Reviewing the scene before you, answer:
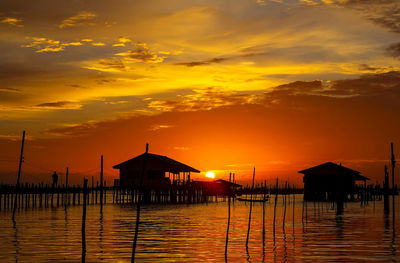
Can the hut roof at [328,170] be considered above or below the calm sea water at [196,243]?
above

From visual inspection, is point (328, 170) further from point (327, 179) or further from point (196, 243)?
point (196, 243)

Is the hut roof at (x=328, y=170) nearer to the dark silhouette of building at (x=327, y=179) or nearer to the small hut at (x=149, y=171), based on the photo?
the dark silhouette of building at (x=327, y=179)

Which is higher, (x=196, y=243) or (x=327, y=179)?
(x=327, y=179)

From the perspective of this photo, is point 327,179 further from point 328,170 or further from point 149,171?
point 149,171

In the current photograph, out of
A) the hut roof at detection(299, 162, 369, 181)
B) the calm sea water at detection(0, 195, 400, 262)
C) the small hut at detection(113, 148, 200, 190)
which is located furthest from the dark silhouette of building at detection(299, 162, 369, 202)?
the calm sea water at detection(0, 195, 400, 262)

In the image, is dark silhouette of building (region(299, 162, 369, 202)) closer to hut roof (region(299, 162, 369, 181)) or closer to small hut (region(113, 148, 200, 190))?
hut roof (region(299, 162, 369, 181))

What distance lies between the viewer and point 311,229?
3269 cm

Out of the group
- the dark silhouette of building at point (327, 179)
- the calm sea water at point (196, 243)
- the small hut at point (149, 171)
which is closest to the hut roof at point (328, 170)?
the dark silhouette of building at point (327, 179)

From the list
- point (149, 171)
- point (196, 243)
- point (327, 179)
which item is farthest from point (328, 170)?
point (196, 243)

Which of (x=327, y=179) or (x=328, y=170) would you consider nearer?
(x=328, y=170)

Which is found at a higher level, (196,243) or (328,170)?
(328,170)

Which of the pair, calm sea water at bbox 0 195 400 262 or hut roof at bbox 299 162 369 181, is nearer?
calm sea water at bbox 0 195 400 262

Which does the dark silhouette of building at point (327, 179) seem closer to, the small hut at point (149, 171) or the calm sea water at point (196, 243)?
the small hut at point (149, 171)

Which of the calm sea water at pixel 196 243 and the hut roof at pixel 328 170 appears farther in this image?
the hut roof at pixel 328 170
